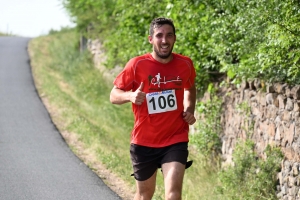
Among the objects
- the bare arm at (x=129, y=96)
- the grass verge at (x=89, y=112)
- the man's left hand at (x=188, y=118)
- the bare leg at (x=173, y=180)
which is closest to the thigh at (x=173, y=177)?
the bare leg at (x=173, y=180)

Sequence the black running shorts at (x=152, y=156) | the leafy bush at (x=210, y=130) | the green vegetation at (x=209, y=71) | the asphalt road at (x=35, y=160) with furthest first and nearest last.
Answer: the leafy bush at (x=210, y=130) < the asphalt road at (x=35, y=160) < the green vegetation at (x=209, y=71) < the black running shorts at (x=152, y=156)

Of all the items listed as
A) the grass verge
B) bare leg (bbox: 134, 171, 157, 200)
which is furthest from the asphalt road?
bare leg (bbox: 134, 171, 157, 200)

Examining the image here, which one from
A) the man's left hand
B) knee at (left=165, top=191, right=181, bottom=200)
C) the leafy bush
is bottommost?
the leafy bush

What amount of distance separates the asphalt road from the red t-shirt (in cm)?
266

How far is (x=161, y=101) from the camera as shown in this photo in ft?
20.7

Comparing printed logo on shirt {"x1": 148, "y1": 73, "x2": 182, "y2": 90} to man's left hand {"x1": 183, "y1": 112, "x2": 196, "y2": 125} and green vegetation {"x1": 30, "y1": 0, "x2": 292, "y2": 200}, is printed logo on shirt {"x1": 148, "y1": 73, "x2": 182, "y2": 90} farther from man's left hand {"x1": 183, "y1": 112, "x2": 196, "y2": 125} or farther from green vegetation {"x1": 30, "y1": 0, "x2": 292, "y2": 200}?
green vegetation {"x1": 30, "y1": 0, "x2": 292, "y2": 200}

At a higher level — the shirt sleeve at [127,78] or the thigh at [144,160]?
the shirt sleeve at [127,78]

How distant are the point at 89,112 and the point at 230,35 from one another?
7289mm

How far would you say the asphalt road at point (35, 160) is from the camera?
9.16 metres

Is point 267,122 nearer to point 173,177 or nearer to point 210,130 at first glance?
point 210,130

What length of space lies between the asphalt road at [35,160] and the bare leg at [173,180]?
8.92 ft

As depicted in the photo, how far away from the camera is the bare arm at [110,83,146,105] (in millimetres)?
6156

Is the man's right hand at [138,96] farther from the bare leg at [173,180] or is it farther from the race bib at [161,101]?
the bare leg at [173,180]

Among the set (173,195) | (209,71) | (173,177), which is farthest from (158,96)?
(209,71)
